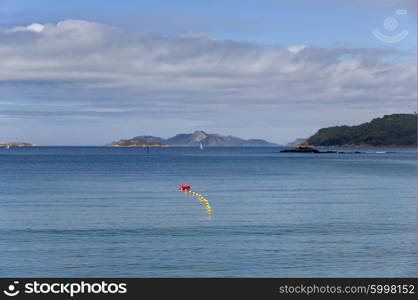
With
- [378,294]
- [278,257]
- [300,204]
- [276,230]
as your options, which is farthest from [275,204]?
[378,294]

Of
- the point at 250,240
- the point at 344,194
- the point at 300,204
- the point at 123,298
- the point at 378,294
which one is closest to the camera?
the point at 123,298

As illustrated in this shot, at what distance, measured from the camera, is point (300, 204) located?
81.2 metres

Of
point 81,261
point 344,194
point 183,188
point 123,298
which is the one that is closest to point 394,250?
point 81,261

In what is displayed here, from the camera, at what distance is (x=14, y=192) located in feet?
337

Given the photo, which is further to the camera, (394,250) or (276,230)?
(276,230)

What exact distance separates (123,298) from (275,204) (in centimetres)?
5447

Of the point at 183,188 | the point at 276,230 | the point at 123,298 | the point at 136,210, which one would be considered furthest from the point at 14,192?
the point at 123,298

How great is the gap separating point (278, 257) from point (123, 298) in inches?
746

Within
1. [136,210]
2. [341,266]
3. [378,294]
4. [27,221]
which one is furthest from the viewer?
[136,210]

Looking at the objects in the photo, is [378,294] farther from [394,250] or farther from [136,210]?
[136,210]

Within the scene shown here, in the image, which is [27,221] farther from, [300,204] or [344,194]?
[344,194]

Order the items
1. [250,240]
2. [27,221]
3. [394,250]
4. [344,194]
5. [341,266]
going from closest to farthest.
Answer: [341,266]
[394,250]
[250,240]
[27,221]
[344,194]

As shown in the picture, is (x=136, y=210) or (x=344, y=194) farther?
(x=344, y=194)

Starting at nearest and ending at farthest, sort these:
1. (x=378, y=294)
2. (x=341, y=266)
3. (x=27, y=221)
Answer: (x=378, y=294)
(x=341, y=266)
(x=27, y=221)
